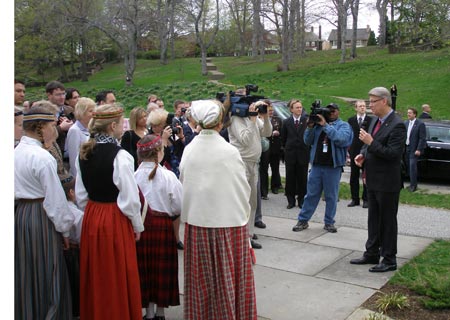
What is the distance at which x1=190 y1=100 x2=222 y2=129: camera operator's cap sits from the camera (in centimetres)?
427

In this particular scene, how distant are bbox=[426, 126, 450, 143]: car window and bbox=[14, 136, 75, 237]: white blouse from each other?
10.9 m

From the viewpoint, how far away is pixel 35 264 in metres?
4.10

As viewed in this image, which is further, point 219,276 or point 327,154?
point 327,154

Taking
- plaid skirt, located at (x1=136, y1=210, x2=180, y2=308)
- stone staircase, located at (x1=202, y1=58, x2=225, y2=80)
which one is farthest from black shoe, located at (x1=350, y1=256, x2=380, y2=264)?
stone staircase, located at (x1=202, y1=58, x2=225, y2=80)

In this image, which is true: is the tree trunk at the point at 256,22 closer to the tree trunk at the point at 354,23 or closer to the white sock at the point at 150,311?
the tree trunk at the point at 354,23

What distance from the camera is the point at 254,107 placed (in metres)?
6.35

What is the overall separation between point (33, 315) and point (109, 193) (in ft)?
3.85

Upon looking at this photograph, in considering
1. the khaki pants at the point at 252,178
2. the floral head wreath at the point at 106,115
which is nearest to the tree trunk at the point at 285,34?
the khaki pants at the point at 252,178

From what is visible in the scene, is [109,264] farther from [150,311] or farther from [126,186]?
[150,311]

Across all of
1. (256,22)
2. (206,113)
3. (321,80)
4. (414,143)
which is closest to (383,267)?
(206,113)

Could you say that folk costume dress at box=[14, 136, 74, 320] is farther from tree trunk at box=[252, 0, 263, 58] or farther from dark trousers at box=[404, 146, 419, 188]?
tree trunk at box=[252, 0, 263, 58]

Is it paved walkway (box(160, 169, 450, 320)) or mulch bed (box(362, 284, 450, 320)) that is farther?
paved walkway (box(160, 169, 450, 320))

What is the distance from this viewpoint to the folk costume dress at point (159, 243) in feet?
15.2

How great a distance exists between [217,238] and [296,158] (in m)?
5.53
